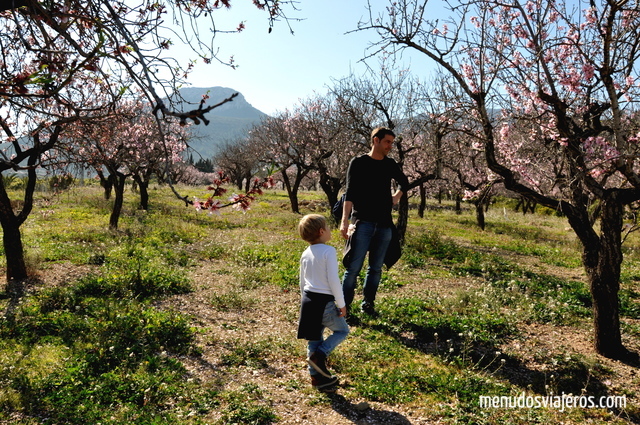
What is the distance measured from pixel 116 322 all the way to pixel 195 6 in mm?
4225

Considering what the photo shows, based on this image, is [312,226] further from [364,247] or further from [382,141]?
[382,141]

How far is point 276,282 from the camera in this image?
860cm

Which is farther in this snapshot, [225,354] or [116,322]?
[116,322]

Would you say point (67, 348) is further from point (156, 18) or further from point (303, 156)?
point (303, 156)

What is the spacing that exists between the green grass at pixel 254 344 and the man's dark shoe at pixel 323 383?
108 millimetres

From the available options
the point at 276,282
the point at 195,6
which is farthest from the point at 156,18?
the point at 276,282

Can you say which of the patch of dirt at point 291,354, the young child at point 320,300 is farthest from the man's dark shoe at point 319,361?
the patch of dirt at point 291,354

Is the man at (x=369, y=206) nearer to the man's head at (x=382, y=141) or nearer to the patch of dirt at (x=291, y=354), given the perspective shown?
the man's head at (x=382, y=141)

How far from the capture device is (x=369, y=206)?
5566 mm

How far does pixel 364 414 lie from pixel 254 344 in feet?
6.45

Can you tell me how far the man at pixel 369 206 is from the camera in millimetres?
5570

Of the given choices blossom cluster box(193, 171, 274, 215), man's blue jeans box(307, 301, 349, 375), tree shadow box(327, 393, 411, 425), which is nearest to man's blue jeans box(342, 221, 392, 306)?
man's blue jeans box(307, 301, 349, 375)

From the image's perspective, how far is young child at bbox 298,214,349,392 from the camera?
4.11 metres

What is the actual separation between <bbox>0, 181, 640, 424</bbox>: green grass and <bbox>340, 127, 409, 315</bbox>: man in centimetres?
110
